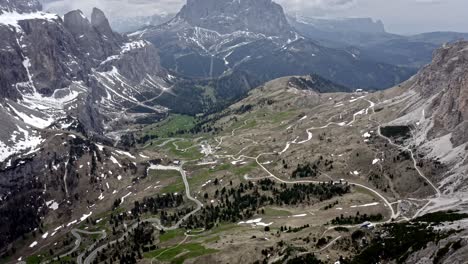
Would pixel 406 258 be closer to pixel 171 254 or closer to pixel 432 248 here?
pixel 432 248

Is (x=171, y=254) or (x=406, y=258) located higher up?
(x=406, y=258)

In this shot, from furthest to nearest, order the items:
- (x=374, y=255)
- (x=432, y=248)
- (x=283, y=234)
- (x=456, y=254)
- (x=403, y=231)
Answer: (x=283, y=234), (x=403, y=231), (x=374, y=255), (x=432, y=248), (x=456, y=254)

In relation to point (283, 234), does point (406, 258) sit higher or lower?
higher

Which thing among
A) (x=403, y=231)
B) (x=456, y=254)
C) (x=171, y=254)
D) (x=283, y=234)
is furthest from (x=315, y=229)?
(x=456, y=254)

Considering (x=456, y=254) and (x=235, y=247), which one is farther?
(x=235, y=247)

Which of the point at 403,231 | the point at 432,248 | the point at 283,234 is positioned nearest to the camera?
the point at 432,248

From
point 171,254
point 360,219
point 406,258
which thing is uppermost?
point 406,258

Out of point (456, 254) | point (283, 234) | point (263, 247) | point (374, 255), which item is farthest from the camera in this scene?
point (283, 234)

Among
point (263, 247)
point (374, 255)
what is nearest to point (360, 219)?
point (263, 247)

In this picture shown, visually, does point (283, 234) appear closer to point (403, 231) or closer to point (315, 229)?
point (315, 229)
